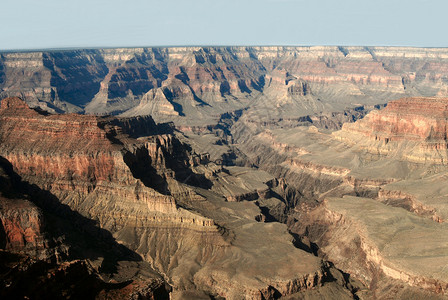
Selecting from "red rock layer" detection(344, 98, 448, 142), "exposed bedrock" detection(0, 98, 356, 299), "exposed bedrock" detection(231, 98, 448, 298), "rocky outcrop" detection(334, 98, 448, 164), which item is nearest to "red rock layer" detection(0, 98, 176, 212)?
"exposed bedrock" detection(0, 98, 356, 299)

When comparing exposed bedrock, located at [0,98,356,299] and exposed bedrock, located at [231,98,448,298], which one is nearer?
exposed bedrock, located at [0,98,356,299]

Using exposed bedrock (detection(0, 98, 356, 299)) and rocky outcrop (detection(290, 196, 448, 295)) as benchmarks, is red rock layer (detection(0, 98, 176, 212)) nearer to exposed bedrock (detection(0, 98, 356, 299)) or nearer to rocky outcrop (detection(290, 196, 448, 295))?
exposed bedrock (detection(0, 98, 356, 299))

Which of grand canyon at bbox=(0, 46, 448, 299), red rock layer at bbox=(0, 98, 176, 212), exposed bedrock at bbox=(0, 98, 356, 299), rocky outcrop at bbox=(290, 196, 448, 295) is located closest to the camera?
grand canyon at bbox=(0, 46, 448, 299)

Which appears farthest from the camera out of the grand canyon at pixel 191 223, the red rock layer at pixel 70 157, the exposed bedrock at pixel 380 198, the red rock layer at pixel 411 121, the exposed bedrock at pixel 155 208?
the red rock layer at pixel 411 121

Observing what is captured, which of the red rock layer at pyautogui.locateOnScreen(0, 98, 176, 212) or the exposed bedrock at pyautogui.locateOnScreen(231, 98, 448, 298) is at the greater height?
the red rock layer at pyautogui.locateOnScreen(0, 98, 176, 212)

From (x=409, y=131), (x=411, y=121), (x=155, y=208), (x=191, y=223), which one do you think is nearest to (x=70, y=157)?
(x=155, y=208)

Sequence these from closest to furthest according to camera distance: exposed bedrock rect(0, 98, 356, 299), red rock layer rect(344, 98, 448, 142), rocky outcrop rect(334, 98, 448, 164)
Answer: exposed bedrock rect(0, 98, 356, 299) → rocky outcrop rect(334, 98, 448, 164) → red rock layer rect(344, 98, 448, 142)

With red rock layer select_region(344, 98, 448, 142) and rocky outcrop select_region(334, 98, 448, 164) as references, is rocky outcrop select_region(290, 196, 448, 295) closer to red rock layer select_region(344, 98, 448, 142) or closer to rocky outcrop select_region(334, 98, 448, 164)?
rocky outcrop select_region(334, 98, 448, 164)

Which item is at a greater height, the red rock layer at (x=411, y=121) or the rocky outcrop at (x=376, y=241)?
the red rock layer at (x=411, y=121)

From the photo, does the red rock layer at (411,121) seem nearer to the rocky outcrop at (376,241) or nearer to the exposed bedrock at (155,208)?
the rocky outcrop at (376,241)

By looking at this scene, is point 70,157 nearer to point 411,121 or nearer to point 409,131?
point 409,131

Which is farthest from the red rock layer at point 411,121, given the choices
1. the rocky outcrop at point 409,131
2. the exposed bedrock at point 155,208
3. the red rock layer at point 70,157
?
the red rock layer at point 70,157
